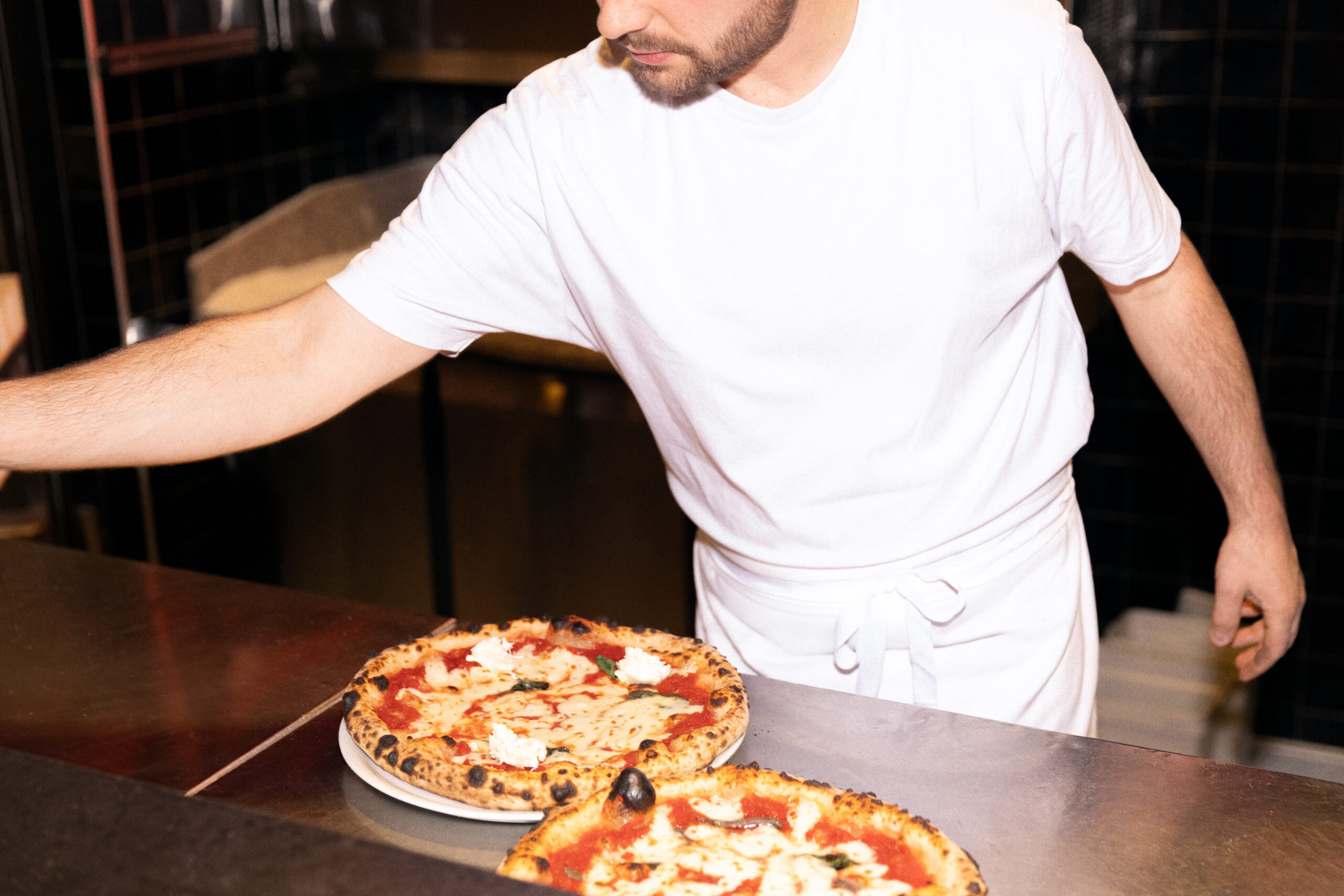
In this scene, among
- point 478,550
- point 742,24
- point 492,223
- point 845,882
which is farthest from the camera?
point 478,550

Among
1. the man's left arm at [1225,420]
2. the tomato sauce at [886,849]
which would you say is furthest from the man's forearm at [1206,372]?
the tomato sauce at [886,849]

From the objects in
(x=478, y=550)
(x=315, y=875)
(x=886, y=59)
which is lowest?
(x=478, y=550)

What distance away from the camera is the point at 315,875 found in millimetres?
827

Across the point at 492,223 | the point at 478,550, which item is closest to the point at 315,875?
the point at 492,223

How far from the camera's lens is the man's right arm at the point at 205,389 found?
1483 mm

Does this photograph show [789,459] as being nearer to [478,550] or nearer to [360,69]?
[478,550]

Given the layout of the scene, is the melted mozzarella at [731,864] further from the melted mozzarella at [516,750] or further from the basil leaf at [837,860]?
the melted mozzarella at [516,750]

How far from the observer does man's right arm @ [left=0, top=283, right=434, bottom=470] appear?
1483 millimetres

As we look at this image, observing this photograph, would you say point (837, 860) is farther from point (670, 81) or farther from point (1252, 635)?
point (1252, 635)

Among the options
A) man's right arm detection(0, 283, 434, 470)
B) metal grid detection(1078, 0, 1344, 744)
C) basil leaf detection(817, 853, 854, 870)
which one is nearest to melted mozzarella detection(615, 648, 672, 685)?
basil leaf detection(817, 853, 854, 870)

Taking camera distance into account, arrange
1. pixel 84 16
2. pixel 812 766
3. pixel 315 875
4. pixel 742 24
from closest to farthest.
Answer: pixel 315 875, pixel 812 766, pixel 742 24, pixel 84 16

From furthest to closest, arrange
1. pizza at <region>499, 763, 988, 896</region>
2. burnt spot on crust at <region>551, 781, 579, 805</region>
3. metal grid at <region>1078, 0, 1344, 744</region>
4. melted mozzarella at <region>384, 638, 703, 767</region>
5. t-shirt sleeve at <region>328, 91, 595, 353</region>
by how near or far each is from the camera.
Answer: metal grid at <region>1078, 0, 1344, 744</region>, t-shirt sleeve at <region>328, 91, 595, 353</region>, melted mozzarella at <region>384, 638, 703, 767</region>, burnt spot on crust at <region>551, 781, 579, 805</region>, pizza at <region>499, 763, 988, 896</region>

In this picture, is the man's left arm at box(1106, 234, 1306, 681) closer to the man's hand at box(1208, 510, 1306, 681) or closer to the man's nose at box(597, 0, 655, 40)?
the man's hand at box(1208, 510, 1306, 681)

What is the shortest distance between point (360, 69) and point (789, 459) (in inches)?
91.2
